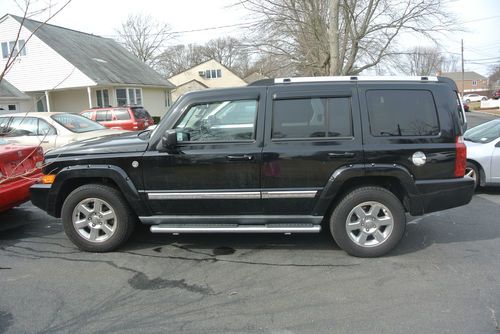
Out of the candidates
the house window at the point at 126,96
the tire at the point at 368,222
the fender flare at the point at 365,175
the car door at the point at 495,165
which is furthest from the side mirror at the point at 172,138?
the house window at the point at 126,96

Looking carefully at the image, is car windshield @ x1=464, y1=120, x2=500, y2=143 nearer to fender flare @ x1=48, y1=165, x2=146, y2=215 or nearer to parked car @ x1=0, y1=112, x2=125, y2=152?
fender flare @ x1=48, y1=165, x2=146, y2=215

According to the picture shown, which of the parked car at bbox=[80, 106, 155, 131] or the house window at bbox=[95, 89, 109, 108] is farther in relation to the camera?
the house window at bbox=[95, 89, 109, 108]

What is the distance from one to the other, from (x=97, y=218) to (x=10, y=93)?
23.4m

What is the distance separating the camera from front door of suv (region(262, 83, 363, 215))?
4.24 metres

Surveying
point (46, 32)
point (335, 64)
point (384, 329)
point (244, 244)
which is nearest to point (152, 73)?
point (46, 32)

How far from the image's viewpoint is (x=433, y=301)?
3.46 m

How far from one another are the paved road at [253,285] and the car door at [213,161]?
0.64 metres

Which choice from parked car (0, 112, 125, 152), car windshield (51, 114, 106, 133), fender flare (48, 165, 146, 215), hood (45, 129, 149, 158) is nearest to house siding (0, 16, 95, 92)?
car windshield (51, 114, 106, 133)

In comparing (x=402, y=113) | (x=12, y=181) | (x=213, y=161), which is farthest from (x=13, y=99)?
(x=402, y=113)

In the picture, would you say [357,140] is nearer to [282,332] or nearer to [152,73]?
[282,332]

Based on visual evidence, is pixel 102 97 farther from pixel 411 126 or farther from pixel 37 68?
pixel 411 126

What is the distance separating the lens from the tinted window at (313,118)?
4289 millimetres

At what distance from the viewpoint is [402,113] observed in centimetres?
431

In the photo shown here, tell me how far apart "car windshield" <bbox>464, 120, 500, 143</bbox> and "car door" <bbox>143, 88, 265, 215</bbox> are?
504cm
